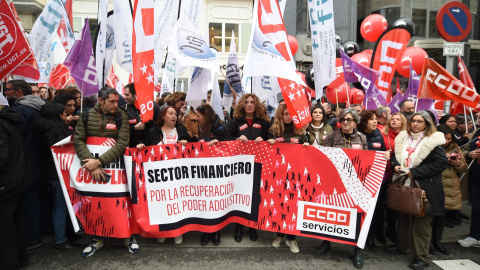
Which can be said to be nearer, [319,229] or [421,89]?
[319,229]

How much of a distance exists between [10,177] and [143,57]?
1952 millimetres

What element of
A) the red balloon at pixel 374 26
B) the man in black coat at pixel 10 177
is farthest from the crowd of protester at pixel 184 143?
the red balloon at pixel 374 26

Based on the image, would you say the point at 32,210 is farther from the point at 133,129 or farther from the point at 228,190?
the point at 228,190

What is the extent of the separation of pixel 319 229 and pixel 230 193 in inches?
50.1

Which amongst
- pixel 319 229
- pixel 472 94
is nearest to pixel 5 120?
pixel 319 229

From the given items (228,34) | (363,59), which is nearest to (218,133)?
(363,59)

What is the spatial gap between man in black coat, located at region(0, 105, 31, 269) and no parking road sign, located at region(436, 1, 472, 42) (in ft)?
24.7

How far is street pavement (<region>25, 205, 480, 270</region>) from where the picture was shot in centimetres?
382

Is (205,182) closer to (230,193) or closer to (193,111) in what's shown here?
(230,193)

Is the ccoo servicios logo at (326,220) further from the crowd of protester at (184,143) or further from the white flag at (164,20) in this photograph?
the white flag at (164,20)

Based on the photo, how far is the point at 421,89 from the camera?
5270mm

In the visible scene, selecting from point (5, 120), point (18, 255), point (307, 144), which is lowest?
point (18, 255)

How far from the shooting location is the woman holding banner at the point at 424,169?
3838 mm

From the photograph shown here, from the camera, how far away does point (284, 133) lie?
4.40 meters
